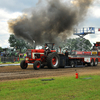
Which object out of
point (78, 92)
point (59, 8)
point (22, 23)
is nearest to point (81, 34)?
point (59, 8)

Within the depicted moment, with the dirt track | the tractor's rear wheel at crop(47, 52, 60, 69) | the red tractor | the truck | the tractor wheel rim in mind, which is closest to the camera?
the dirt track

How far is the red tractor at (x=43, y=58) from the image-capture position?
18.6m

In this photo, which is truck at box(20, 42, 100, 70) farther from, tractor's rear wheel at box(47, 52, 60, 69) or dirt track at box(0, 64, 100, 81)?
dirt track at box(0, 64, 100, 81)

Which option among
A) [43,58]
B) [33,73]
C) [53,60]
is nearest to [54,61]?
[53,60]

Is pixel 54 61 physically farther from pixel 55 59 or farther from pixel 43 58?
pixel 43 58

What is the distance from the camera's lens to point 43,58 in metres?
19.5

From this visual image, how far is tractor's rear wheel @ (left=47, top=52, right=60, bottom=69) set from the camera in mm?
18867

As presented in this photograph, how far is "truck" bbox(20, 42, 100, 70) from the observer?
61.4 feet

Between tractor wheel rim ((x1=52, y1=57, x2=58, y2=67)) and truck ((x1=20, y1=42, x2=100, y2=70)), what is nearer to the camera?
truck ((x1=20, y1=42, x2=100, y2=70))

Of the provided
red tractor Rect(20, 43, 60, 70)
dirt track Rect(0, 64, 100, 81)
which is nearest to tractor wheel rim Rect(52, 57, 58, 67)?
red tractor Rect(20, 43, 60, 70)

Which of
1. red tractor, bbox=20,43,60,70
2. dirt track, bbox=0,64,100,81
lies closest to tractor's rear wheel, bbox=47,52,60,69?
red tractor, bbox=20,43,60,70

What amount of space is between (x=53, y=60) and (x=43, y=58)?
3.73 ft

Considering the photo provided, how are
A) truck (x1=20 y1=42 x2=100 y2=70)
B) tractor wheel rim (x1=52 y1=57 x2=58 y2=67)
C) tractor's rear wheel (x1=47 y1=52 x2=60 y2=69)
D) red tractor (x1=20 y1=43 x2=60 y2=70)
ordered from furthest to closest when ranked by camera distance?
1. tractor wheel rim (x1=52 y1=57 x2=58 y2=67)
2. tractor's rear wheel (x1=47 y1=52 x2=60 y2=69)
3. truck (x1=20 y1=42 x2=100 y2=70)
4. red tractor (x1=20 y1=43 x2=60 y2=70)

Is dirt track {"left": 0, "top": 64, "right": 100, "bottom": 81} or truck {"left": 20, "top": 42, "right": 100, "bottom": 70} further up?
truck {"left": 20, "top": 42, "right": 100, "bottom": 70}
